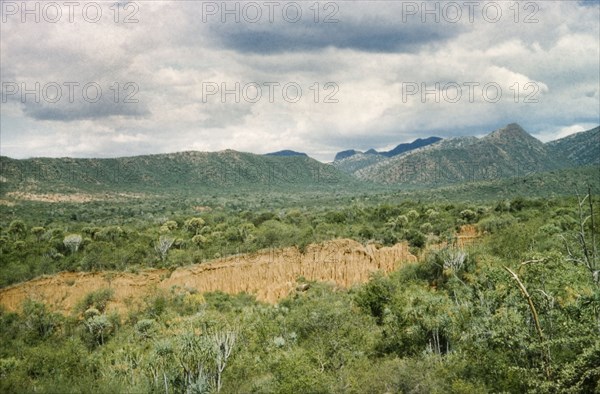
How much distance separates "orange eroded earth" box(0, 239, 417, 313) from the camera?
4306 centimetres

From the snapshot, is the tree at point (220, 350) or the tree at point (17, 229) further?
the tree at point (17, 229)

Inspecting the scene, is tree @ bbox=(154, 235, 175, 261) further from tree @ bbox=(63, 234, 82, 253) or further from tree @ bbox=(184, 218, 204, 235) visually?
tree @ bbox=(184, 218, 204, 235)

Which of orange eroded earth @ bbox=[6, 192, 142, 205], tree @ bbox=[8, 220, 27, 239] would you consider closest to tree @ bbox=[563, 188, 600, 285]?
tree @ bbox=[8, 220, 27, 239]

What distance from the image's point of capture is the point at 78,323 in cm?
3753


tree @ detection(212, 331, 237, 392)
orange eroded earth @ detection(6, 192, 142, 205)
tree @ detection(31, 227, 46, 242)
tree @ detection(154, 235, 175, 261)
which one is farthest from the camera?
orange eroded earth @ detection(6, 192, 142, 205)

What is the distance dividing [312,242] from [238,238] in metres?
14.5

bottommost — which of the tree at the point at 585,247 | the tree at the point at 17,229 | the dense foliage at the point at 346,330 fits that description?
the dense foliage at the point at 346,330

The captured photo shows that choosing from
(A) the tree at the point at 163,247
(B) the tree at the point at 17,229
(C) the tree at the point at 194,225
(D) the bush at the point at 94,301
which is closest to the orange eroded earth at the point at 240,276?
(D) the bush at the point at 94,301

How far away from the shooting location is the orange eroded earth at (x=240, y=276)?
141 feet

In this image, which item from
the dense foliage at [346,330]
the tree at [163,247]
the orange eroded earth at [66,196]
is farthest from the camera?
the orange eroded earth at [66,196]

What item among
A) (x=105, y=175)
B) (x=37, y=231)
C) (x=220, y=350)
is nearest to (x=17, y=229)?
(x=37, y=231)

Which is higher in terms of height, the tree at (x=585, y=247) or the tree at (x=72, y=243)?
the tree at (x=585, y=247)

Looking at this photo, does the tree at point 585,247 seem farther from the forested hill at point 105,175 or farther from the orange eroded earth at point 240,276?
the forested hill at point 105,175

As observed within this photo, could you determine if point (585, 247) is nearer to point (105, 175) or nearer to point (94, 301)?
point (94, 301)
